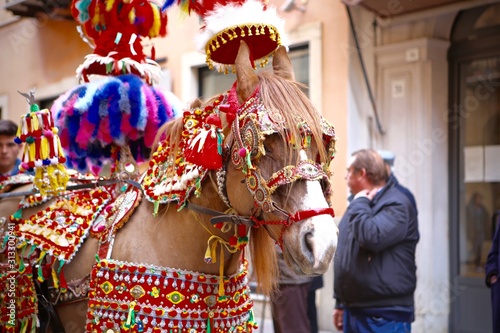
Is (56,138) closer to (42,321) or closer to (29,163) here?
(29,163)

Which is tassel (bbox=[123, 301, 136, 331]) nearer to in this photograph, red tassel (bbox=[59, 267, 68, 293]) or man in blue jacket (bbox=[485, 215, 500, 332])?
red tassel (bbox=[59, 267, 68, 293])

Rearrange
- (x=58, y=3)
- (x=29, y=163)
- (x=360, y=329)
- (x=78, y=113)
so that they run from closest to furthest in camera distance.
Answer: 1. (x=29, y=163)
2. (x=78, y=113)
3. (x=360, y=329)
4. (x=58, y=3)

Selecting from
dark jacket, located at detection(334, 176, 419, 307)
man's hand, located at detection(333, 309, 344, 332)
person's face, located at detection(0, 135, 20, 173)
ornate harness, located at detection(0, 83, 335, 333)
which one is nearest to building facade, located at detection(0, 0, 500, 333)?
man's hand, located at detection(333, 309, 344, 332)

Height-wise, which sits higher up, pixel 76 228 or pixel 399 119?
pixel 399 119

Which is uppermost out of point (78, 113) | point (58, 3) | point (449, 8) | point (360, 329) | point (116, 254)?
point (58, 3)

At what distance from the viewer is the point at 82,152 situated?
353cm

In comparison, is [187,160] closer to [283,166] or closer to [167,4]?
[283,166]

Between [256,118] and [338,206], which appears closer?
[256,118]

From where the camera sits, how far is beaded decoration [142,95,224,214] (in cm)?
244

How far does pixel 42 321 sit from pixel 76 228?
1.63 feet

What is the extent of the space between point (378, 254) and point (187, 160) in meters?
2.22

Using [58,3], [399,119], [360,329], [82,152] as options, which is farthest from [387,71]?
[58,3]

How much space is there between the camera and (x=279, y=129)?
89.7 inches

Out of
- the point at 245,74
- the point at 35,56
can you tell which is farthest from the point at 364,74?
the point at 35,56
